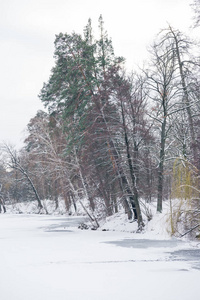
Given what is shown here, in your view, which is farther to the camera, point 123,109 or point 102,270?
point 123,109

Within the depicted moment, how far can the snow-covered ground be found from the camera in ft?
24.5

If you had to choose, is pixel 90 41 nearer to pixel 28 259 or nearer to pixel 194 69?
pixel 194 69

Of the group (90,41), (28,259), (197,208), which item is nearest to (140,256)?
(197,208)

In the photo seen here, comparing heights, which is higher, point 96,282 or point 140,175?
point 140,175

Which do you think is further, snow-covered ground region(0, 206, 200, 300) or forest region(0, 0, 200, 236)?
forest region(0, 0, 200, 236)

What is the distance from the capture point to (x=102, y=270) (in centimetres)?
994

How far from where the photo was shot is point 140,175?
21812 millimetres

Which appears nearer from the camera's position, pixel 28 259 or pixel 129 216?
pixel 28 259

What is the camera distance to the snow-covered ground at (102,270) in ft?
24.5

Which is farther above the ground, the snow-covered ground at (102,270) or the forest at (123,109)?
the forest at (123,109)

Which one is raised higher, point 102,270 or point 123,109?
point 123,109

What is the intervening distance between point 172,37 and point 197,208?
30.0 feet

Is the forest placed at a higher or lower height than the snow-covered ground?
higher

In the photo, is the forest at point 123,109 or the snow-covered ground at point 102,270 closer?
the snow-covered ground at point 102,270
